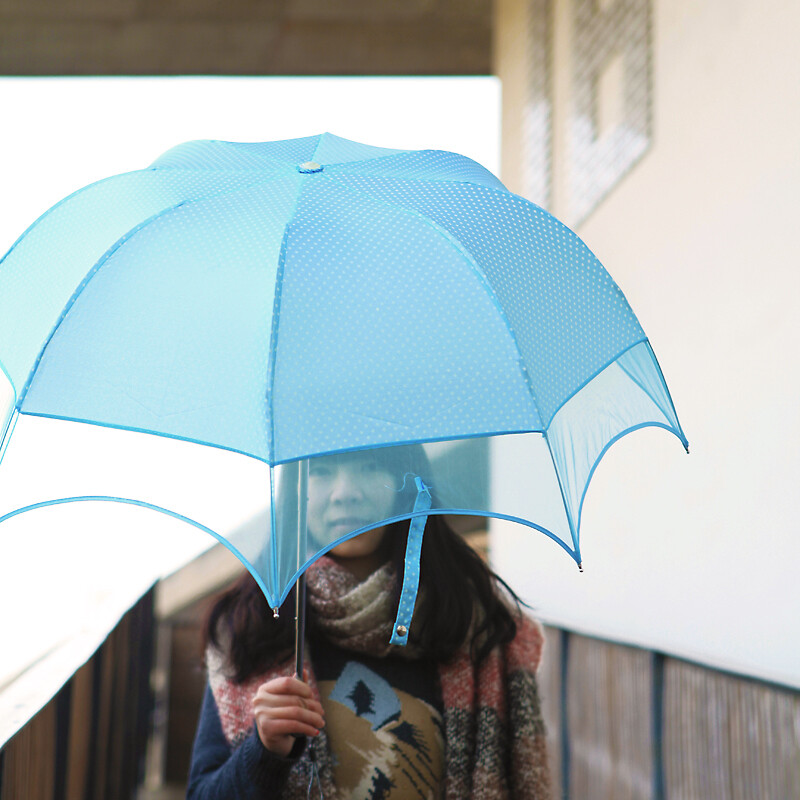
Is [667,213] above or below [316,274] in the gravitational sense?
above

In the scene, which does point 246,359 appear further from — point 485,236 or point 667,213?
point 667,213

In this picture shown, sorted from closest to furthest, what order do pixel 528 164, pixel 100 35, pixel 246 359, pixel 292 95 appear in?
pixel 246 359 < pixel 528 164 < pixel 100 35 < pixel 292 95

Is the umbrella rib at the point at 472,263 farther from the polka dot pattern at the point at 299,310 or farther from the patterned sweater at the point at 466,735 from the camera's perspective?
the patterned sweater at the point at 466,735

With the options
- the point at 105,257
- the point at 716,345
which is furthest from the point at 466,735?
the point at 716,345

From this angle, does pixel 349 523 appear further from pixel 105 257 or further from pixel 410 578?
pixel 105 257

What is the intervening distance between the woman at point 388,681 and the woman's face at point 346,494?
40 cm

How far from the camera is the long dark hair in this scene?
5.27ft

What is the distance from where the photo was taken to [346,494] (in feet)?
4.04

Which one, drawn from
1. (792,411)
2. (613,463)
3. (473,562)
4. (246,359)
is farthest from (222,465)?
(613,463)

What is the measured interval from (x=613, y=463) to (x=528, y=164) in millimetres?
2341

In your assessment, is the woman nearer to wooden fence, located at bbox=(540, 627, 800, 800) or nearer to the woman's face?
the woman's face

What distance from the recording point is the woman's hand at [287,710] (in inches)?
52.9

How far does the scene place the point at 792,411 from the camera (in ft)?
7.54

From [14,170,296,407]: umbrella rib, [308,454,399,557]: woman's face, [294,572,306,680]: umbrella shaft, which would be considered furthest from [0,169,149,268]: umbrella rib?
[294,572,306,680]: umbrella shaft
